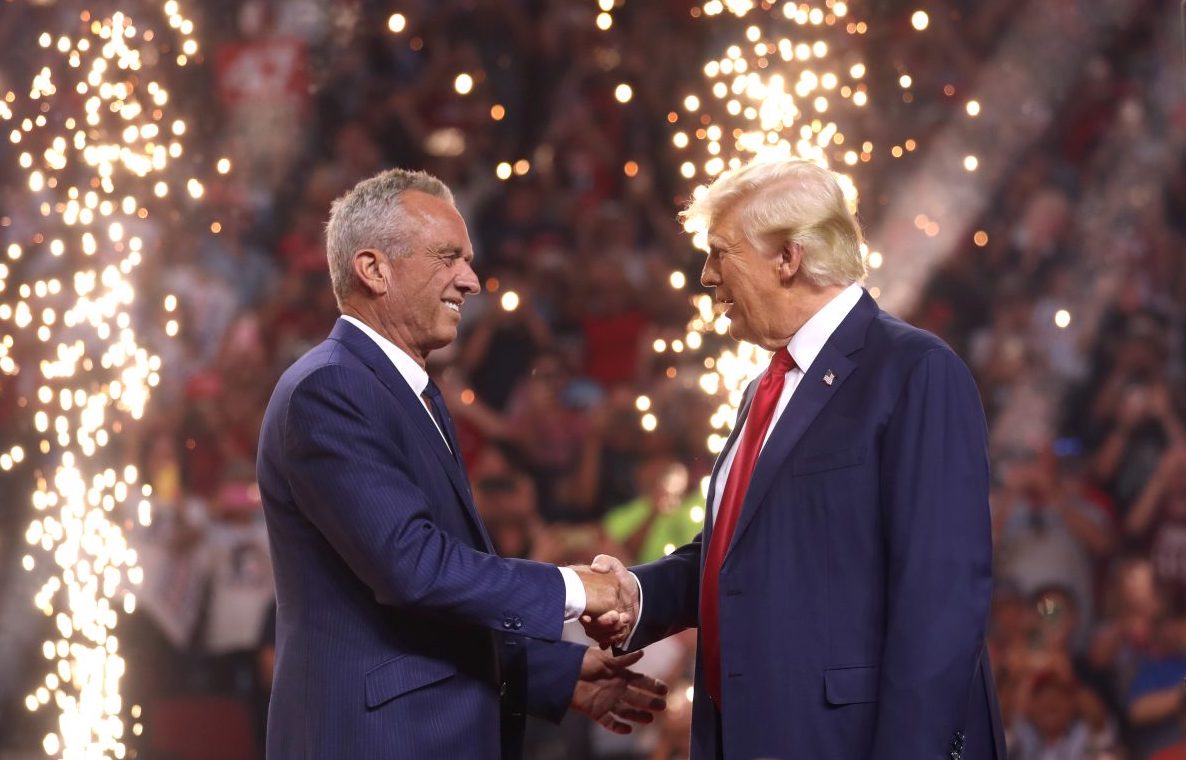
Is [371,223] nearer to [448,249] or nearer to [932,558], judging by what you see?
[448,249]

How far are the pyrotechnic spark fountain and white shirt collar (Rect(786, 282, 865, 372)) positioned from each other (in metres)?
2.84

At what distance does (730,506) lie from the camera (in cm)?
241

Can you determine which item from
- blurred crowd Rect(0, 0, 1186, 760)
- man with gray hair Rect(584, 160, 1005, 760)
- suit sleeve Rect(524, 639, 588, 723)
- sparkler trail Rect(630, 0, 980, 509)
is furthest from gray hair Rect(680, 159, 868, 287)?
blurred crowd Rect(0, 0, 1186, 760)

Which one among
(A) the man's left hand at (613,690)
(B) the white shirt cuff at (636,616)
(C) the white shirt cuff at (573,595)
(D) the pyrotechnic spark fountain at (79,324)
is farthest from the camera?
(D) the pyrotechnic spark fountain at (79,324)

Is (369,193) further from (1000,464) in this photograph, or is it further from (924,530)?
(1000,464)

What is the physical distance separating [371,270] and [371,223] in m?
0.09

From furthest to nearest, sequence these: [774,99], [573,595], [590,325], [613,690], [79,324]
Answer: [590,325]
[79,324]
[774,99]
[613,690]
[573,595]

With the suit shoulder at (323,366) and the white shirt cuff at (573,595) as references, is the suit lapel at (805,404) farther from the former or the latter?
the suit shoulder at (323,366)

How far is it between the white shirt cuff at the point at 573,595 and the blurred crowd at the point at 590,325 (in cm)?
277

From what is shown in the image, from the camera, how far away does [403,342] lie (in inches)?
102

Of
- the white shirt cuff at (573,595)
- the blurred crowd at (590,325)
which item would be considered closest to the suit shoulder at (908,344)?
the white shirt cuff at (573,595)

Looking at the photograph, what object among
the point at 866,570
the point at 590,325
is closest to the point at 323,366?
the point at 866,570

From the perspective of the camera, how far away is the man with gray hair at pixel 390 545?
2293 mm

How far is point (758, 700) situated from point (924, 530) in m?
A: 0.40
